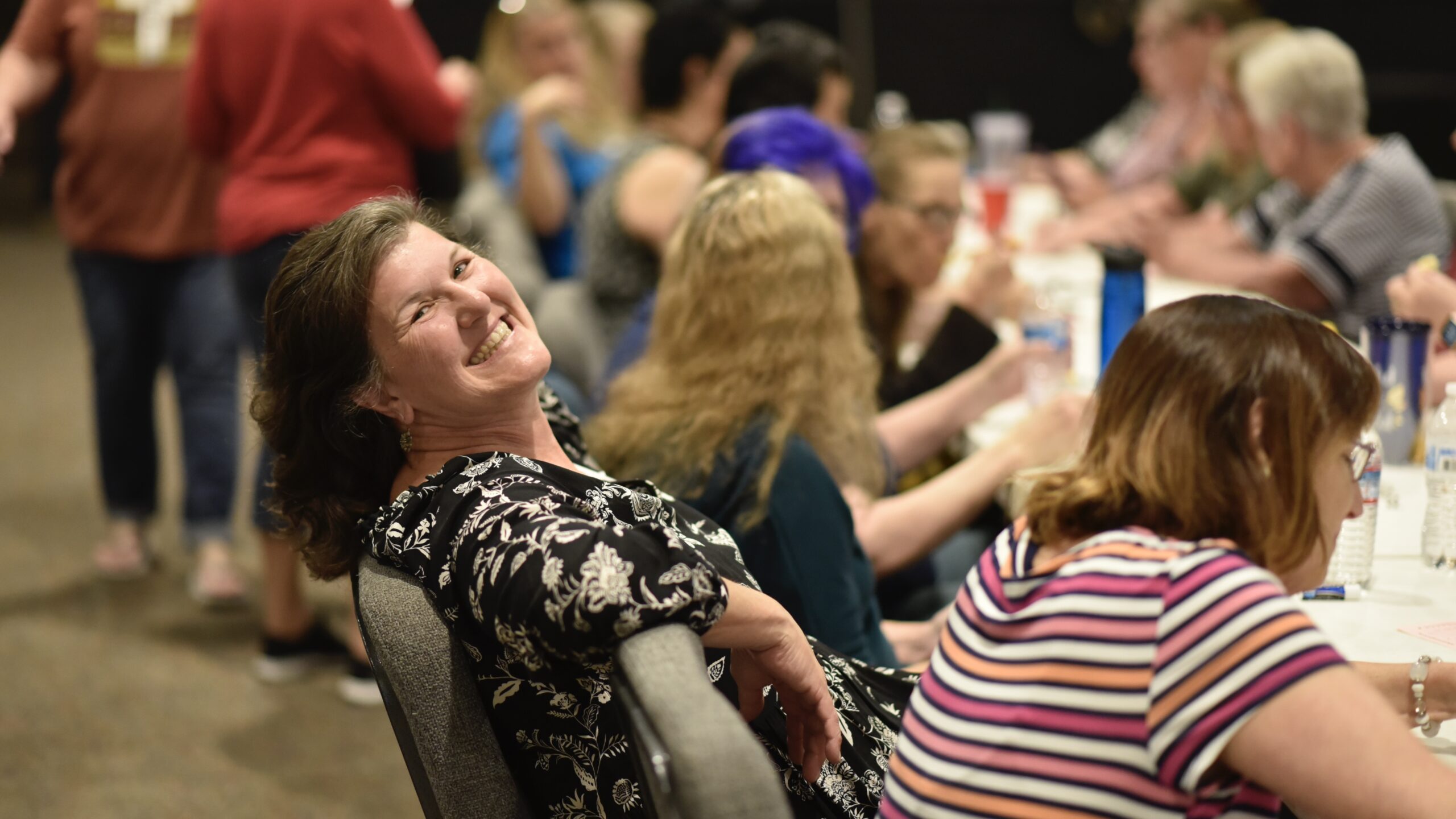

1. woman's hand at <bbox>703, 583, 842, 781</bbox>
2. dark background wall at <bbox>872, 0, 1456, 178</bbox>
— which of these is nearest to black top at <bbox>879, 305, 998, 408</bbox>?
woman's hand at <bbox>703, 583, 842, 781</bbox>

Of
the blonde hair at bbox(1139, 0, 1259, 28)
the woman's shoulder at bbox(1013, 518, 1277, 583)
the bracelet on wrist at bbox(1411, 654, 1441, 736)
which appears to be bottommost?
the bracelet on wrist at bbox(1411, 654, 1441, 736)

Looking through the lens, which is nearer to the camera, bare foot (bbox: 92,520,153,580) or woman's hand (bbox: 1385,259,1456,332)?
woman's hand (bbox: 1385,259,1456,332)

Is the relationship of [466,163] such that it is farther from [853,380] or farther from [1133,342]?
[1133,342]

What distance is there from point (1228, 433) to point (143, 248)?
116 inches

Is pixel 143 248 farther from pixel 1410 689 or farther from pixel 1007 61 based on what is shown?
pixel 1007 61

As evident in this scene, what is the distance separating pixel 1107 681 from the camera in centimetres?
98

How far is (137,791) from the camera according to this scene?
8.71 ft

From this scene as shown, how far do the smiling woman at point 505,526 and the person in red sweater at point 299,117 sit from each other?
142 centimetres

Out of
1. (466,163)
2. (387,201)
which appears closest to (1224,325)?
(387,201)

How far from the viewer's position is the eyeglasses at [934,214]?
276 centimetres

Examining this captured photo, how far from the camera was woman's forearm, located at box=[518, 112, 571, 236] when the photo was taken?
149 inches

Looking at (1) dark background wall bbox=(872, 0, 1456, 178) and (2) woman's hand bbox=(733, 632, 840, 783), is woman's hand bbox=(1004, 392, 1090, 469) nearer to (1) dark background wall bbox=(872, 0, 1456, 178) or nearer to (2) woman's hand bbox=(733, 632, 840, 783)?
(2) woman's hand bbox=(733, 632, 840, 783)

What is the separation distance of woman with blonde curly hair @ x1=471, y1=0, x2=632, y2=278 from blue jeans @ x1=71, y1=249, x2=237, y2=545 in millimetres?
911

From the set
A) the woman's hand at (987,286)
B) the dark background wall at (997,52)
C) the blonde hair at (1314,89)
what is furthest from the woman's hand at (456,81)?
the dark background wall at (997,52)
